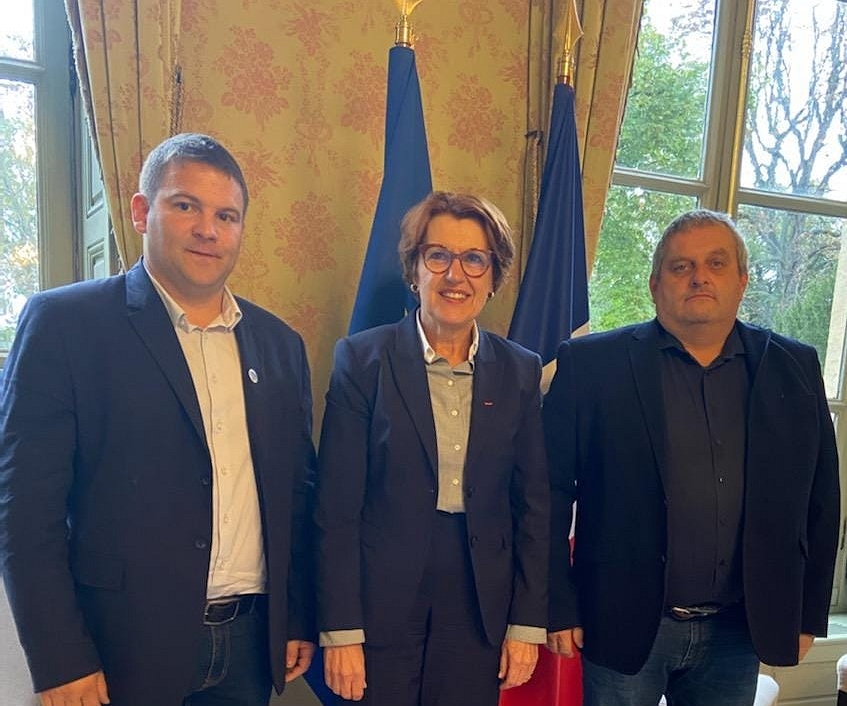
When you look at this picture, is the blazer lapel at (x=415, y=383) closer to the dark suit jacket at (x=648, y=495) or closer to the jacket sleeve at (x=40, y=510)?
the dark suit jacket at (x=648, y=495)

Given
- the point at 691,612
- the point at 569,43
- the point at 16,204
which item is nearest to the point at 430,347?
the point at 691,612

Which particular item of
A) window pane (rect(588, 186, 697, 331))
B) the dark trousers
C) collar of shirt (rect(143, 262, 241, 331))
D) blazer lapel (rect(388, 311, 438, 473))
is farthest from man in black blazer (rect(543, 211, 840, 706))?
window pane (rect(588, 186, 697, 331))

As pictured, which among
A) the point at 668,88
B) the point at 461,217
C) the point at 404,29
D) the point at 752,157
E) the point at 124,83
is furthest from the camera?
the point at 752,157

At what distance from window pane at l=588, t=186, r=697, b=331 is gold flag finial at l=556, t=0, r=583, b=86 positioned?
644mm

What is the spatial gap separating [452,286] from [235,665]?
2.69 ft

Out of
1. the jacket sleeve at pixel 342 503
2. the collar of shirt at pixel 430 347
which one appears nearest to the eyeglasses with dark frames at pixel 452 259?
the collar of shirt at pixel 430 347

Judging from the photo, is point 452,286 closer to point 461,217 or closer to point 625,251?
point 461,217

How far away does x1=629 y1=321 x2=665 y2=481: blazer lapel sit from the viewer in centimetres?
133

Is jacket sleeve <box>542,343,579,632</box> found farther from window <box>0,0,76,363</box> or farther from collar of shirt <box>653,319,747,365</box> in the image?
window <box>0,0,76,363</box>

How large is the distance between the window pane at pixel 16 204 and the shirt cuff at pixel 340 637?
1316 millimetres

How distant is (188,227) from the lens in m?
1.13

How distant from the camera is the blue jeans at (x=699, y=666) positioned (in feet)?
4.45

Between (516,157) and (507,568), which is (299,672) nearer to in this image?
(507,568)

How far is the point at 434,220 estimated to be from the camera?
135 cm
